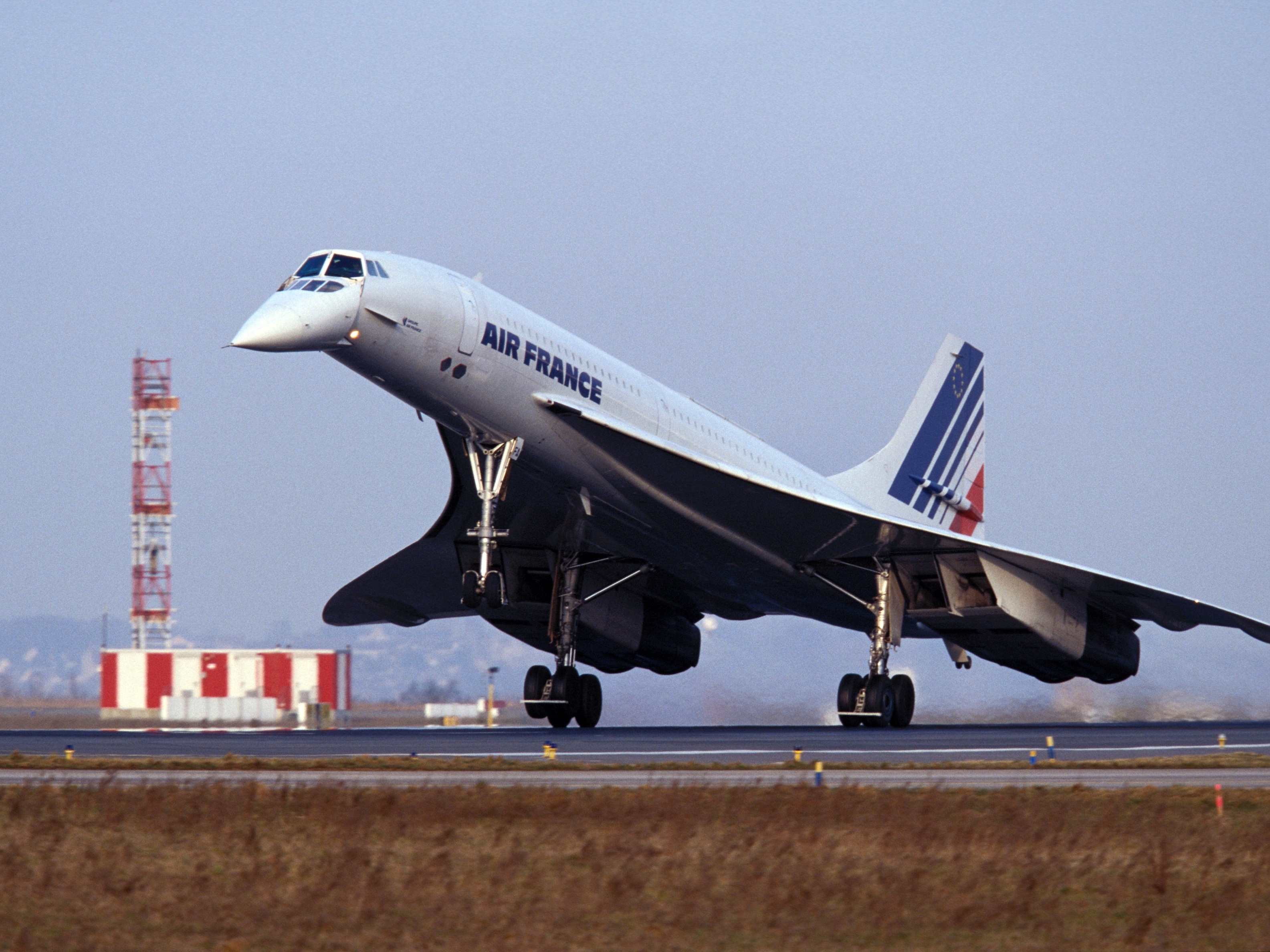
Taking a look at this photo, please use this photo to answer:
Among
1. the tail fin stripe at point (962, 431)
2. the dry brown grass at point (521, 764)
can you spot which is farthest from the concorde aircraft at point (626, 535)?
the dry brown grass at point (521, 764)

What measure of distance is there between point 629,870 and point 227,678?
31.0 m

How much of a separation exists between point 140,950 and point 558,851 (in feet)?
8.29

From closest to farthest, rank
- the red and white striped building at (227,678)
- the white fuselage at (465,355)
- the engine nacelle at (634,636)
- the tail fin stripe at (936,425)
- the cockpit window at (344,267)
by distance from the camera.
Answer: the white fuselage at (465,355), the cockpit window at (344,267), the engine nacelle at (634,636), the tail fin stripe at (936,425), the red and white striped building at (227,678)

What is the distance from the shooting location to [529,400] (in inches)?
683

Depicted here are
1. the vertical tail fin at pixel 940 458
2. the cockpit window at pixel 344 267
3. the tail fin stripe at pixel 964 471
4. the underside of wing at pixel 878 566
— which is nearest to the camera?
the cockpit window at pixel 344 267

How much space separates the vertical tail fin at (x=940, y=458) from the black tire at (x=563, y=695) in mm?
6540

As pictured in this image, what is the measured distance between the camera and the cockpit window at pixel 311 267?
15.8m

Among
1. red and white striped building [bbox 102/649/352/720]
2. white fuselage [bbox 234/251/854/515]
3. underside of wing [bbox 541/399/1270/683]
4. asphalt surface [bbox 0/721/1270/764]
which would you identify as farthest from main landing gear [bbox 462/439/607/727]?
red and white striped building [bbox 102/649/352/720]

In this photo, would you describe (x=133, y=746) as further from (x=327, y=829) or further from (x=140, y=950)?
(x=140, y=950)

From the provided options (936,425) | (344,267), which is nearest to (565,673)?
(344,267)

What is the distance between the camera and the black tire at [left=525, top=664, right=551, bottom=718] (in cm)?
2153

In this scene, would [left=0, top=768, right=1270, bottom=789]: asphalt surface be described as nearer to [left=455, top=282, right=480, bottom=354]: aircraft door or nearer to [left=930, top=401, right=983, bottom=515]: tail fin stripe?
[left=455, top=282, right=480, bottom=354]: aircraft door

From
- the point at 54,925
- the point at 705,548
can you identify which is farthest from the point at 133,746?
the point at 54,925

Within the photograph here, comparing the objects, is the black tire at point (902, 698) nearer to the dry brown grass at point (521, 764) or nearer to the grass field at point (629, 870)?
the dry brown grass at point (521, 764)
